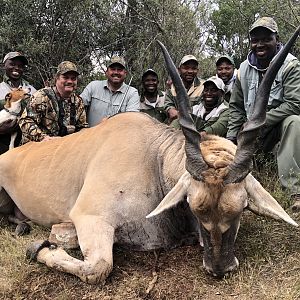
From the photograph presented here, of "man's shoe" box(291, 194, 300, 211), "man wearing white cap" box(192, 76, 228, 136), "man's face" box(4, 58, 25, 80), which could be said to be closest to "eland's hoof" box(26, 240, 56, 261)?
"man's shoe" box(291, 194, 300, 211)

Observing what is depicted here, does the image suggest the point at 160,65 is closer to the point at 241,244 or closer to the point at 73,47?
the point at 73,47

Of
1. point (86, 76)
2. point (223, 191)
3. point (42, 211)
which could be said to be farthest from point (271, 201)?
point (86, 76)

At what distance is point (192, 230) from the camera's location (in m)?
3.99

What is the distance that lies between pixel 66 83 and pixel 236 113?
2.07 meters

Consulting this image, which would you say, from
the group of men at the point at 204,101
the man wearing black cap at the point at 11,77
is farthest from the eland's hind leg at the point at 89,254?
the man wearing black cap at the point at 11,77

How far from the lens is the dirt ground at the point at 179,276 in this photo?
131 inches

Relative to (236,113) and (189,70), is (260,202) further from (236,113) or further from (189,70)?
(189,70)

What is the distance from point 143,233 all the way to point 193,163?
777 millimetres

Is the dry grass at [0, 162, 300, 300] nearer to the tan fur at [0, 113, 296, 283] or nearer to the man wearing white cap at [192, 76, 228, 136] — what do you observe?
the tan fur at [0, 113, 296, 283]

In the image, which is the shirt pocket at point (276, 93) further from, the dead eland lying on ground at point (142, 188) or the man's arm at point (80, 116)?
the man's arm at point (80, 116)

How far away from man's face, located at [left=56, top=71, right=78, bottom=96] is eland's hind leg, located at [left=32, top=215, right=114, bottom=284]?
259 centimetres

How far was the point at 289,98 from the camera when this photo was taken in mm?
5102

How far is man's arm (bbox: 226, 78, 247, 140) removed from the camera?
5633 millimetres

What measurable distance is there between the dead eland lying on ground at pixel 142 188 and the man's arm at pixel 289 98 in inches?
49.3
